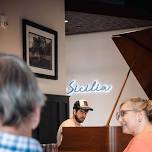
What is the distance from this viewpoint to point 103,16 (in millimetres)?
8078

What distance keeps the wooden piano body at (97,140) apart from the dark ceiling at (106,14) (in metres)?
3.13

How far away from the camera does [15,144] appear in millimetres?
1127

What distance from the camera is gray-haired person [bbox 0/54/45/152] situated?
3.76 feet

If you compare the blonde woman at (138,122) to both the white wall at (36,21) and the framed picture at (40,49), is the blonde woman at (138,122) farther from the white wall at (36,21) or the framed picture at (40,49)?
the framed picture at (40,49)

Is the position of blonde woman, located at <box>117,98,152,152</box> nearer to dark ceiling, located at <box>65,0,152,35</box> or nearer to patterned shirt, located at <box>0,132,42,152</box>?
patterned shirt, located at <box>0,132,42,152</box>

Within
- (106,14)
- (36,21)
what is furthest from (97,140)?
(106,14)

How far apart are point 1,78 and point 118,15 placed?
21.7ft

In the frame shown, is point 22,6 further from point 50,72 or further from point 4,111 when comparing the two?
point 4,111

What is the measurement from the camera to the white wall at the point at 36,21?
5176mm

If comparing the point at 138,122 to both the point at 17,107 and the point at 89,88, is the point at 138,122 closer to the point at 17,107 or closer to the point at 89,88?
the point at 17,107

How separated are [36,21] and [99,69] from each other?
4093mm

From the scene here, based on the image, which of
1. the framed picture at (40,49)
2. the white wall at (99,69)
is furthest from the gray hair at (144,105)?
the white wall at (99,69)

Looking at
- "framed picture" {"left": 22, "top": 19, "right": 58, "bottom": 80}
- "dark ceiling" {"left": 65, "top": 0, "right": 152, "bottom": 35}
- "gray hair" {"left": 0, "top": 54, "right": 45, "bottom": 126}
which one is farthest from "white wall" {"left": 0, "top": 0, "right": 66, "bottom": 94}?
"gray hair" {"left": 0, "top": 54, "right": 45, "bottom": 126}

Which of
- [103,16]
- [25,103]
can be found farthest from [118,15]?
[25,103]
